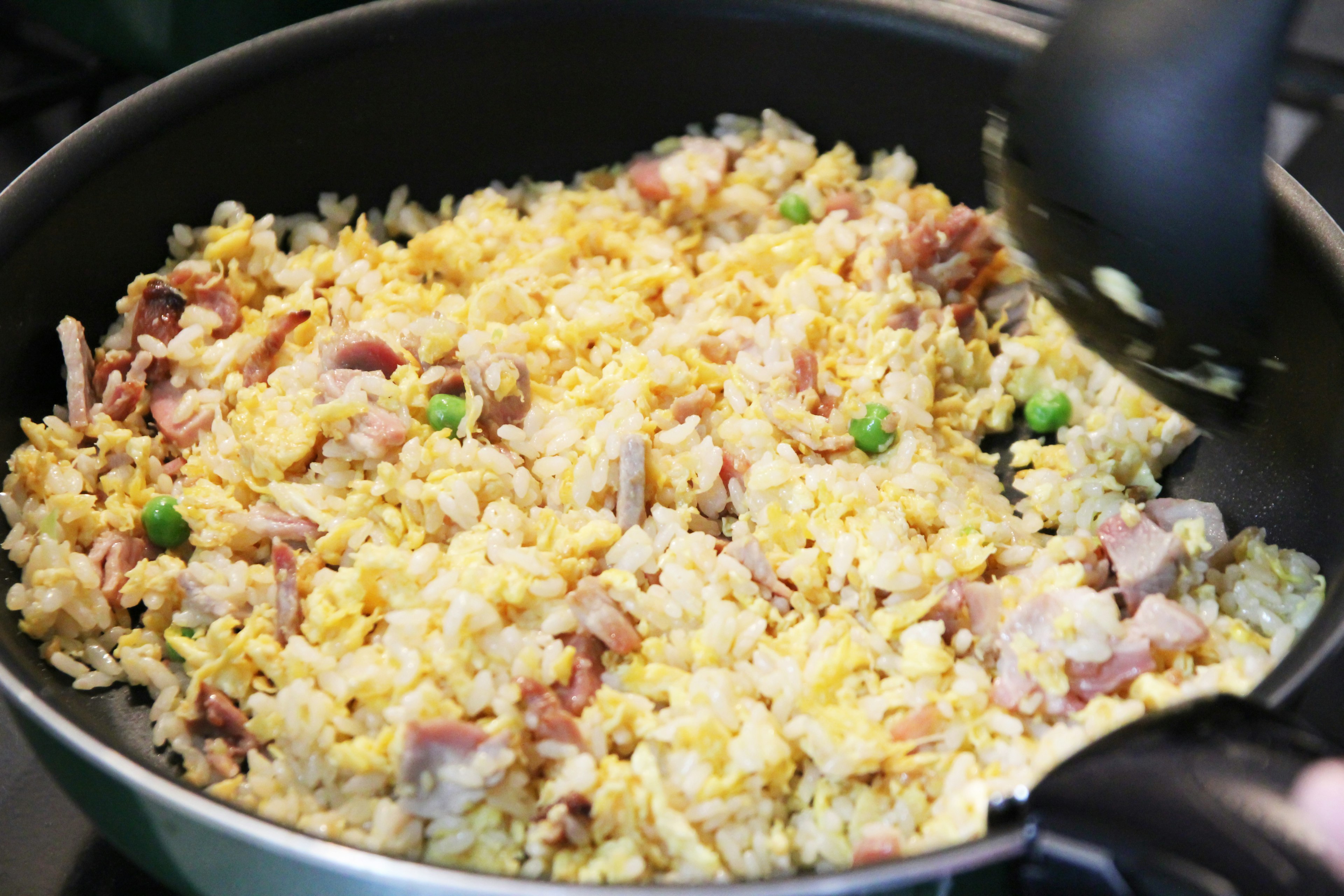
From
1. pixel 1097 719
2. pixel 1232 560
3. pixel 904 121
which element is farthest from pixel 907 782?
pixel 904 121

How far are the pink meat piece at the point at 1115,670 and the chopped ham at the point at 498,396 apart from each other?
1.23 metres

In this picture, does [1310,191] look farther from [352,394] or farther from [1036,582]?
[352,394]

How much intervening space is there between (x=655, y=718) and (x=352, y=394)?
3.11ft

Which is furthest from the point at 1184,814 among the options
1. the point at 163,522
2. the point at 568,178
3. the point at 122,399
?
the point at 568,178

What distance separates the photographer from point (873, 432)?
93.4 inches

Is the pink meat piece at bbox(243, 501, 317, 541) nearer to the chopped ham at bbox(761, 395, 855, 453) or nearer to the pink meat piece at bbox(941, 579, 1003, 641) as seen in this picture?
the chopped ham at bbox(761, 395, 855, 453)

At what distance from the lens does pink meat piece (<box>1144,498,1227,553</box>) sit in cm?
220

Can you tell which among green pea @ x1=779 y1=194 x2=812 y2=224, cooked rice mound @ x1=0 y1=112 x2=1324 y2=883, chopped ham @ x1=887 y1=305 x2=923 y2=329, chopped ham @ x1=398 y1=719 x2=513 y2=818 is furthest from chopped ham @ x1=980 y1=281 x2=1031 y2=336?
chopped ham @ x1=398 y1=719 x2=513 y2=818

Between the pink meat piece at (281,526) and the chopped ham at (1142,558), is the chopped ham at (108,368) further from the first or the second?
the chopped ham at (1142,558)

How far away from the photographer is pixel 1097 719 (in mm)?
1826

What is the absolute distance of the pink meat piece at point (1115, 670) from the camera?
75.5 inches

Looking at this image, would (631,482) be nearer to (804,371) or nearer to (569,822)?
(804,371)

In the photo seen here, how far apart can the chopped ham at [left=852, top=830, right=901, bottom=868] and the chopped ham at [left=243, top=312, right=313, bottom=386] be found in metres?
1.60

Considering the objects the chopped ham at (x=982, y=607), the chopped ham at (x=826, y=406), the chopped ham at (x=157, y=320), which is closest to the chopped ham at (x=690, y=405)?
the chopped ham at (x=826, y=406)
